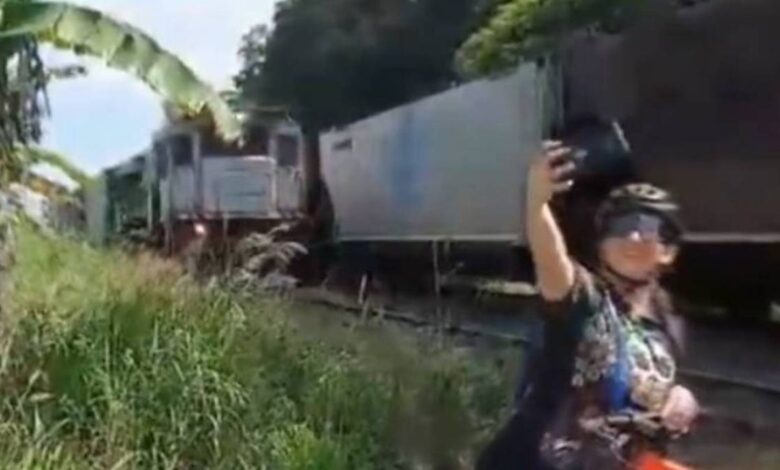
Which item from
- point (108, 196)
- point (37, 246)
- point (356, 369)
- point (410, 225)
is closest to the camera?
point (356, 369)

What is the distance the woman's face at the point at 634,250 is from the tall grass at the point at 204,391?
12.2 feet

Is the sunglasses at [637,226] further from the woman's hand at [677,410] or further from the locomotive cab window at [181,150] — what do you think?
the locomotive cab window at [181,150]

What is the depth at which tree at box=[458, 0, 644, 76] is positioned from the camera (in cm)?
3800

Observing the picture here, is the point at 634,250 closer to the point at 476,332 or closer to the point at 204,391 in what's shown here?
the point at 204,391

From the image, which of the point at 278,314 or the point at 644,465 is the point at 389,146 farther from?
the point at 644,465

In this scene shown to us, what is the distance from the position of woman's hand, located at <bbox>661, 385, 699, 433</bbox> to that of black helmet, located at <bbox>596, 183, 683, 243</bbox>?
37 centimetres

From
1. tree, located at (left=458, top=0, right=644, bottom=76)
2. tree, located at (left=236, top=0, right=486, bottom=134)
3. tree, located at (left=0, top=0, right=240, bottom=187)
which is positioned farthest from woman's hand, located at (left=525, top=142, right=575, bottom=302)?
tree, located at (left=236, top=0, right=486, bottom=134)

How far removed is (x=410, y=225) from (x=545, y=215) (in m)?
21.5

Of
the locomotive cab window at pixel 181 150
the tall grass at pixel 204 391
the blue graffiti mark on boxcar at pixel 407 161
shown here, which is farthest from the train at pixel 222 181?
the tall grass at pixel 204 391

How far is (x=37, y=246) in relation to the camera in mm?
14797

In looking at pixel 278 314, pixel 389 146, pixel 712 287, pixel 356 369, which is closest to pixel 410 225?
pixel 389 146

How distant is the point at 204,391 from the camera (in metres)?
8.74

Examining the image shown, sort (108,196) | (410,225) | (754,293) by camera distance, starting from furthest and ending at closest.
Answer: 1. (108,196)
2. (410,225)
3. (754,293)

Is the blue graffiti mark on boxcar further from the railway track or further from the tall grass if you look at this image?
the tall grass
